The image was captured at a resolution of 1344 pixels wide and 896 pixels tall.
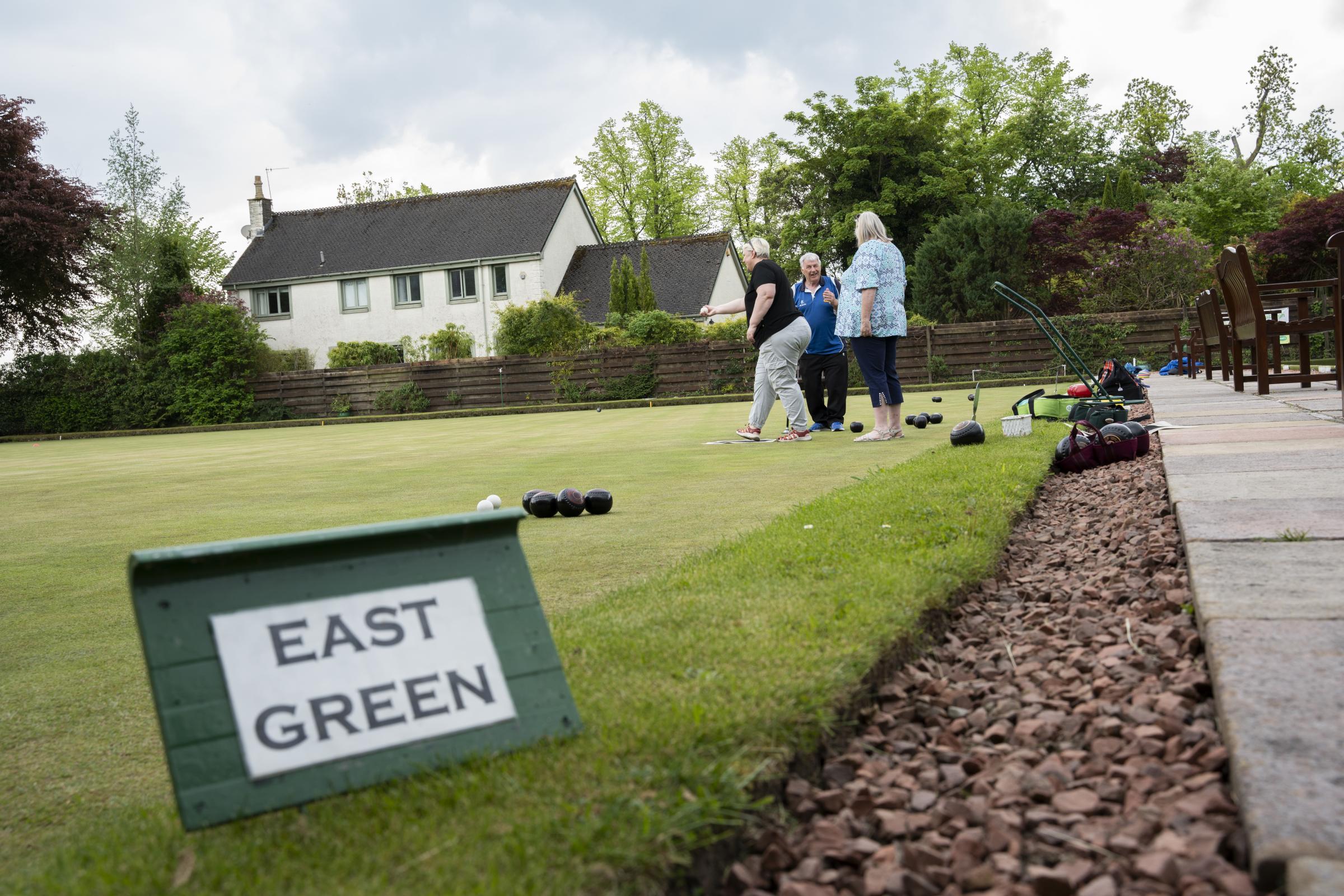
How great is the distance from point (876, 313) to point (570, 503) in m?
4.42

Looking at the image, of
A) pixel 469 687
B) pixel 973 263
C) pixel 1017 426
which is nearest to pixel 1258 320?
pixel 1017 426

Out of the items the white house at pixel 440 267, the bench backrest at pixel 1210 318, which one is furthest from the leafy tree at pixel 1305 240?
the white house at pixel 440 267

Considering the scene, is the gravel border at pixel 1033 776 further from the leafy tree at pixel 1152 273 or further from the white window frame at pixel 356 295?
the white window frame at pixel 356 295

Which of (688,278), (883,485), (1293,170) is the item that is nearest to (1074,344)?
(688,278)

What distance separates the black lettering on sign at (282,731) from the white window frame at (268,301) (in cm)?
4217

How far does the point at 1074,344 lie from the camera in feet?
79.2

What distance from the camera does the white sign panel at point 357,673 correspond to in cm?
171

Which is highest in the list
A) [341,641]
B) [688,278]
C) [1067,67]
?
[1067,67]

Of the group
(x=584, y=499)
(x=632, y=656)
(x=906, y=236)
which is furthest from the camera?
(x=906, y=236)

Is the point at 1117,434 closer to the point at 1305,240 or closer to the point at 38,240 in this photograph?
the point at 1305,240

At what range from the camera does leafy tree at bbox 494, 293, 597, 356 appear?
2878cm

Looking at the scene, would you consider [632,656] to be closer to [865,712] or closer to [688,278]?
[865,712]

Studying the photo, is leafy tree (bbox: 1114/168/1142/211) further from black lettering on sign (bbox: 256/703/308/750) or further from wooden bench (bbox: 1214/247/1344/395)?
black lettering on sign (bbox: 256/703/308/750)

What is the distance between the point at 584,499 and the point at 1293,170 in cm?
5010
